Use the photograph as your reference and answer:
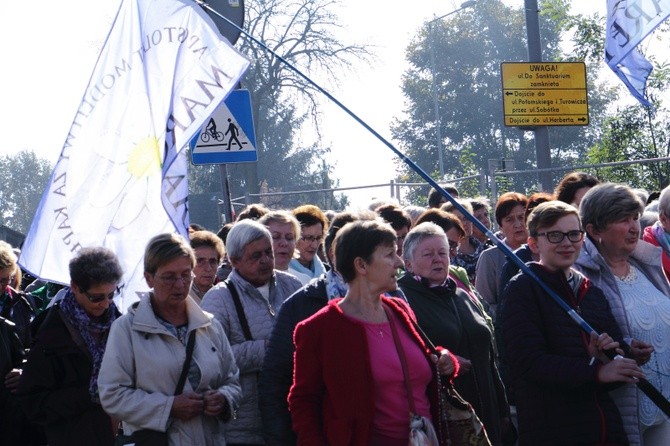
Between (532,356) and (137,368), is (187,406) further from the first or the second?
(532,356)

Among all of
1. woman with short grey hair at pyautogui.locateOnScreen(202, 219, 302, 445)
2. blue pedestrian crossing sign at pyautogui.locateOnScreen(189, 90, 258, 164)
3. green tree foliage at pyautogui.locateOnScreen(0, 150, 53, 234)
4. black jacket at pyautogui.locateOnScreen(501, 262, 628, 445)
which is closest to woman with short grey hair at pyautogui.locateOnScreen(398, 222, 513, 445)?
black jacket at pyautogui.locateOnScreen(501, 262, 628, 445)

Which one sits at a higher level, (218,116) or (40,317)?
(218,116)

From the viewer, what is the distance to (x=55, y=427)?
6312mm

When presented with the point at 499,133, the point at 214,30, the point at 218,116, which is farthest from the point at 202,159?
the point at 499,133

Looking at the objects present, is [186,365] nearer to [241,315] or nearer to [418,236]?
[241,315]

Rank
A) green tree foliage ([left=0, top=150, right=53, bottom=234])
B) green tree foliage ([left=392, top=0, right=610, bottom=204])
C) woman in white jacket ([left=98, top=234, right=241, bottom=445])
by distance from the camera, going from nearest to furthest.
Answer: woman in white jacket ([left=98, top=234, right=241, bottom=445]) → green tree foliage ([left=392, top=0, right=610, bottom=204]) → green tree foliage ([left=0, top=150, right=53, bottom=234])

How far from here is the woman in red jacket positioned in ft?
16.6

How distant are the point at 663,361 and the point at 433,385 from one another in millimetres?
1439

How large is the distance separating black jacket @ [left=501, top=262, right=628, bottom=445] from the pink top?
0.67 meters

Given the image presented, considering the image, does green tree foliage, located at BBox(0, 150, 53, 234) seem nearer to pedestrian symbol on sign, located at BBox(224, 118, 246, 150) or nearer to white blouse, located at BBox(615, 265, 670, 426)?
pedestrian symbol on sign, located at BBox(224, 118, 246, 150)

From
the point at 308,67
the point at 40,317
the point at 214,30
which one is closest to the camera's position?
the point at 40,317

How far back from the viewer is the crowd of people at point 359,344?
16.9 ft

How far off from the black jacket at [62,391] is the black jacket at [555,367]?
7.13 feet

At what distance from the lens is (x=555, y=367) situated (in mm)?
5555
